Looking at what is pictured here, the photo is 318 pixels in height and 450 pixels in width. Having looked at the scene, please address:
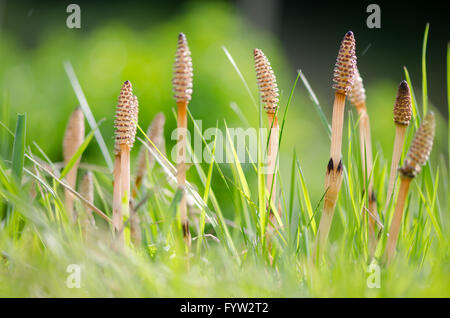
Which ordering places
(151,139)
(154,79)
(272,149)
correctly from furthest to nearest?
1. (154,79)
2. (151,139)
3. (272,149)

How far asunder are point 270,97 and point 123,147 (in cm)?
15

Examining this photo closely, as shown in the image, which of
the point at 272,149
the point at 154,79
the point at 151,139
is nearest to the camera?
the point at 272,149

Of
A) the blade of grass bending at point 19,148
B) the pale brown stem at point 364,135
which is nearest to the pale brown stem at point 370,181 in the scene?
the pale brown stem at point 364,135

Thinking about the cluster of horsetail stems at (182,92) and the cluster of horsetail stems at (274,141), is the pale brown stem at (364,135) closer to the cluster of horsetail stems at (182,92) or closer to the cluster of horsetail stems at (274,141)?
the cluster of horsetail stems at (274,141)

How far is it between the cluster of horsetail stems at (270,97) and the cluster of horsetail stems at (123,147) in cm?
12

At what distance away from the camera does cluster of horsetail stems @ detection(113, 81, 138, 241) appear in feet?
1.44

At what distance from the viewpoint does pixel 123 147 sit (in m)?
0.46

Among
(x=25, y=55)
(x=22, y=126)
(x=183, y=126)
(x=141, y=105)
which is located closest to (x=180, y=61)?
(x=183, y=126)

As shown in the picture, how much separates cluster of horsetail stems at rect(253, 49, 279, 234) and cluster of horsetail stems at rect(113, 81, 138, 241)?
12cm

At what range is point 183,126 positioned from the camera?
0.46 metres

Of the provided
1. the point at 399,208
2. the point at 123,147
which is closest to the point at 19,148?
the point at 123,147

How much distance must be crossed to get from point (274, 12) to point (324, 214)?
3.35 metres

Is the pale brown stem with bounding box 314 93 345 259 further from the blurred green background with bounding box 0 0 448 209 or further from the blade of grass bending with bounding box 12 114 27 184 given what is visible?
the blurred green background with bounding box 0 0 448 209

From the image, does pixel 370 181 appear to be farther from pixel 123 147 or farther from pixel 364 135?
pixel 123 147
